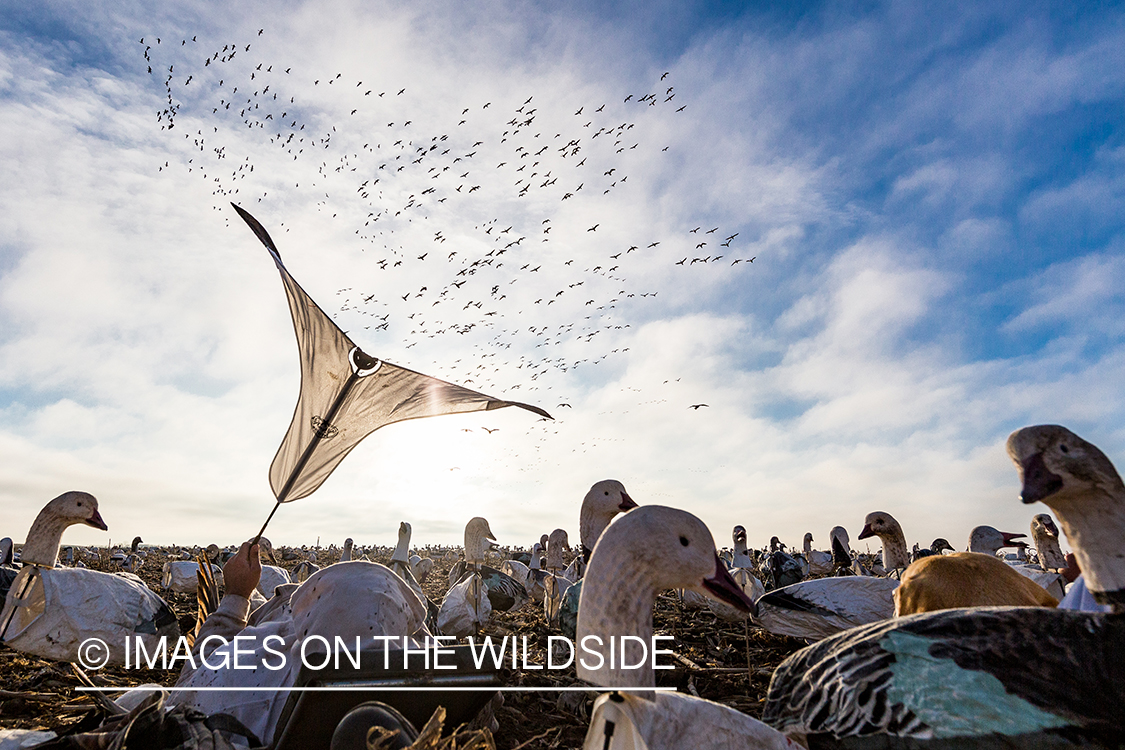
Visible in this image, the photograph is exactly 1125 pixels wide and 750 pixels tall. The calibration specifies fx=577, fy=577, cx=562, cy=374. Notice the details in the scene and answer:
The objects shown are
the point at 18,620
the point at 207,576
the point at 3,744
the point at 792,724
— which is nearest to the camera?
the point at 3,744

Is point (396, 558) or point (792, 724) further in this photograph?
point (396, 558)

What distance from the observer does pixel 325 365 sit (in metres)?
5.71

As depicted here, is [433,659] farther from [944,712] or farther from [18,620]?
[18,620]

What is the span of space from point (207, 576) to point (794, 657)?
475 cm

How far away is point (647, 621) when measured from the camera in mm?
2760

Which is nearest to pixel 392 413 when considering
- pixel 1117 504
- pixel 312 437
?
pixel 312 437

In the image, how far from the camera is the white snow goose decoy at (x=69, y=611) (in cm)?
661

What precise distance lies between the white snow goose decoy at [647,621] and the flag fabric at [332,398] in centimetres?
258

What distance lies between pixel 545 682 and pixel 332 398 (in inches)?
139

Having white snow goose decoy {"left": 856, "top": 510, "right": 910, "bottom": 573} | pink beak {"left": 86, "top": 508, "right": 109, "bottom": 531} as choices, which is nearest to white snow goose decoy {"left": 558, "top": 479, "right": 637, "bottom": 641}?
white snow goose decoy {"left": 856, "top": 510, "right": 910, "bottom": 573}

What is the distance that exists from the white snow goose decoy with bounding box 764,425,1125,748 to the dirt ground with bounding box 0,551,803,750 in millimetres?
1379

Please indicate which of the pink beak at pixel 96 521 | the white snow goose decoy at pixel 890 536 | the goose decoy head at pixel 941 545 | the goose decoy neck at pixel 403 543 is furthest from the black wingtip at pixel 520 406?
the goose decoy head at pixel 941 545

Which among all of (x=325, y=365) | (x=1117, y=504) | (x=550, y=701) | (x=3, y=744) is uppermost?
(x=325, y=365)

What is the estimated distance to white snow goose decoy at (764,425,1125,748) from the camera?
2.36 metres
